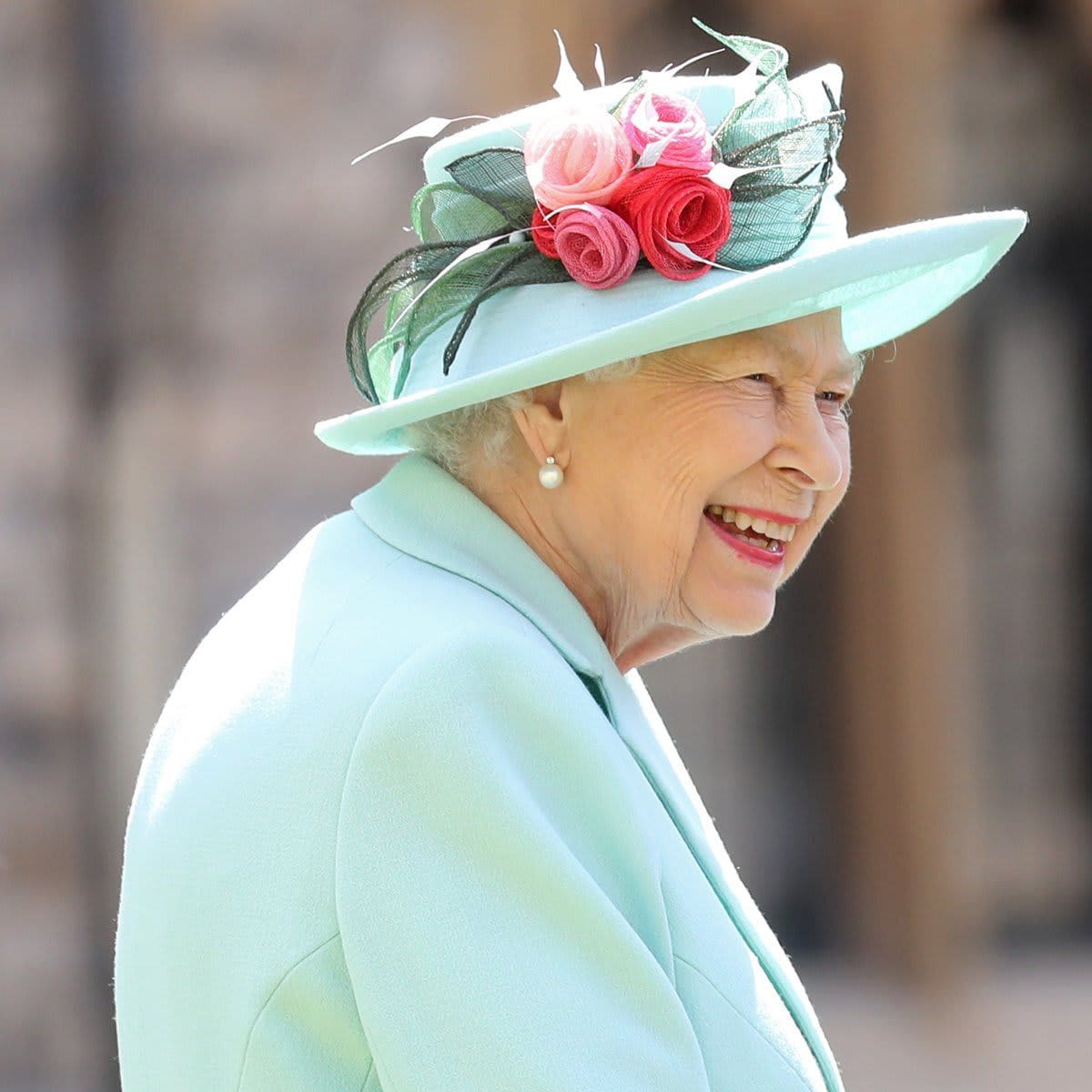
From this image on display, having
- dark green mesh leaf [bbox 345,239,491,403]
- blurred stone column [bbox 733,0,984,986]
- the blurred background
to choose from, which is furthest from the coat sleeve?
blurred stone column [bbox 733,0,984,986]

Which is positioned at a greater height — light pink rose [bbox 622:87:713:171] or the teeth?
light pink rose [bbox 622:87:713:171]

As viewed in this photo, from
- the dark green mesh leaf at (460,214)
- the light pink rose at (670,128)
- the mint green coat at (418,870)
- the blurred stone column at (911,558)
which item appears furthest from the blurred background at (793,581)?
the mint green coat at (418,870)

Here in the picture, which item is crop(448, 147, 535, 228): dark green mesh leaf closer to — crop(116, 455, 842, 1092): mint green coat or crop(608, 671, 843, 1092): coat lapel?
crop(116, 455, 842, 1092): mint green coat

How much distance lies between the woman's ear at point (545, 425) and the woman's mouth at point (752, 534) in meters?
0.16

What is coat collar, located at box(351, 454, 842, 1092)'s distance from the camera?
174 centimetres

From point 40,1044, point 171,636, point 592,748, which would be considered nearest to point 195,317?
point 171,636

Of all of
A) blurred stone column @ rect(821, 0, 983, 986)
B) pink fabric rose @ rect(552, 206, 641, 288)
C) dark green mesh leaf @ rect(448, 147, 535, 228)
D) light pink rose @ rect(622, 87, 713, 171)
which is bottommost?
blurred stone column @ rect(821, 0, 983, 986)

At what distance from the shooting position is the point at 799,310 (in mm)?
1829

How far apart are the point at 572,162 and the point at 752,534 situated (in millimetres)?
411

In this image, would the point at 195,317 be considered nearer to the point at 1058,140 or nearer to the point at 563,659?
the point at 1058,140

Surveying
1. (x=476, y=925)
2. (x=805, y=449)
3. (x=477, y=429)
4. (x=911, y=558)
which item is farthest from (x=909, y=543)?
(x=476, y=925)

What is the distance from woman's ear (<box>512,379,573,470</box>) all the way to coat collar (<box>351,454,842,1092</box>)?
0.26 ft

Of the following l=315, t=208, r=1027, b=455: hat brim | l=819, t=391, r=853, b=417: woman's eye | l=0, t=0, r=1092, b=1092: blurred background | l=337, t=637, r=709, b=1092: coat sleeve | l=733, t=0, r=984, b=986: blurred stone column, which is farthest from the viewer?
l=733, t=0, r=984, b=986: blurred stone column

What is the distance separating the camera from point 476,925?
145 centimetres
